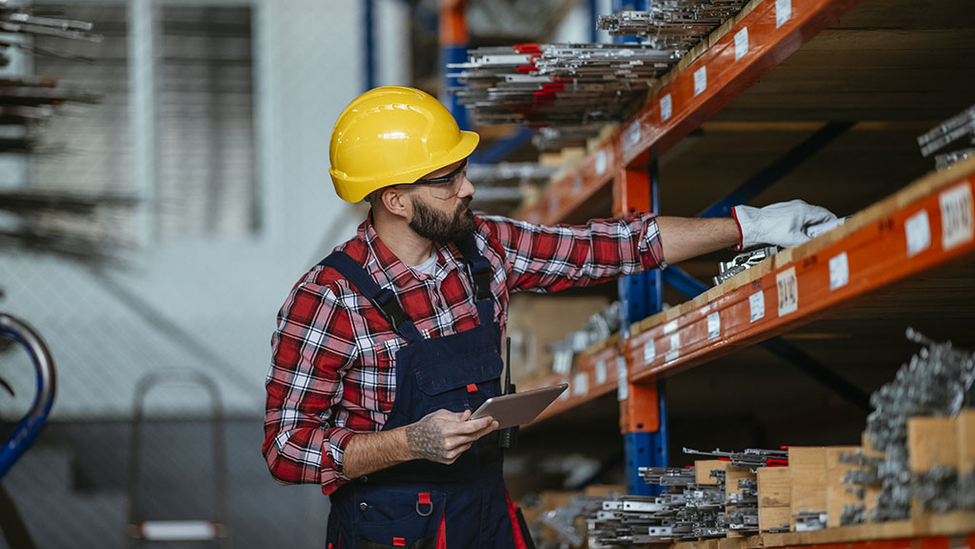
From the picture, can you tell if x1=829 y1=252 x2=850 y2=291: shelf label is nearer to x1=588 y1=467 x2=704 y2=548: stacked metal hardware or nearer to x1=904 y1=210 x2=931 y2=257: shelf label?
x1=904 y1=210 x2=931 y2=257: shelf label

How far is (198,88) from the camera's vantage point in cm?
1046

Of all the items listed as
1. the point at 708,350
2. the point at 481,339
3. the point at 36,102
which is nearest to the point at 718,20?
the point at 708,350

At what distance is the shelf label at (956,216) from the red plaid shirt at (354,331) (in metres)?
1.61

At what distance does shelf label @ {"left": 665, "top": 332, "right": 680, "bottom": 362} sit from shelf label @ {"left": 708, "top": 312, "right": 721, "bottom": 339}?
0.94 ft

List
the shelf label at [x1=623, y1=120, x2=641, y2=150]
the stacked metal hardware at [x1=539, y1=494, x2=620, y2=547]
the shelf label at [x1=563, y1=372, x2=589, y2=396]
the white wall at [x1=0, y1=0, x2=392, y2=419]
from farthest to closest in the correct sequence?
the white wall at [x1=0, y1=0, x2=392, y2=419]
the shelf label at [x1=563, y1=372, x2=589, y2=396]
the stacked metal hardware at [x1=539, y1=494, x2=620, y2=547]
the shelf label at [x1=623, y1=120, x2=641, y2=150]

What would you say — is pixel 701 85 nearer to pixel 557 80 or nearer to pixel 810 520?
pixel 557 80

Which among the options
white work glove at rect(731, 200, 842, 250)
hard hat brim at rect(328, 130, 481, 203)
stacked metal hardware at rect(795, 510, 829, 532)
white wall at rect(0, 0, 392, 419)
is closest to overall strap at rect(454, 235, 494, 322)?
hard hat brim at rect(328, 130, 481, 203)

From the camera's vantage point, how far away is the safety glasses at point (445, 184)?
135 inches

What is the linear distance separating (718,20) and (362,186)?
1.16 metres

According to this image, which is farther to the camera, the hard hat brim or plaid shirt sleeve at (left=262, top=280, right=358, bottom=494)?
the hard hat brim

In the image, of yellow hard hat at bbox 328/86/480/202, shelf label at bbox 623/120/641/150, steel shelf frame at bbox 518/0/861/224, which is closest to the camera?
steel shelf frame at bbox 518/0/861/224

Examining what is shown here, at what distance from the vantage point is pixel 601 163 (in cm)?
433

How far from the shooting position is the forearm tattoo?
289 cm

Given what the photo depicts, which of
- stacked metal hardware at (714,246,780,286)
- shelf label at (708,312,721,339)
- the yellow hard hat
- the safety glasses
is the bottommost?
shelf label at (708,312,721,339)
